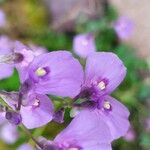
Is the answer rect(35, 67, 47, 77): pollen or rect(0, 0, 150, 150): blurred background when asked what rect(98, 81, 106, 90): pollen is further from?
rect(0, 0, 150, 150): blurred background

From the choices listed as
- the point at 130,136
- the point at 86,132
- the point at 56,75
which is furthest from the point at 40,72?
the point at 130,136

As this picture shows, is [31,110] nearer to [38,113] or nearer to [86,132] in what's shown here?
[38,113]

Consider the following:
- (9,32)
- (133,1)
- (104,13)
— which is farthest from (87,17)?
(9,32)

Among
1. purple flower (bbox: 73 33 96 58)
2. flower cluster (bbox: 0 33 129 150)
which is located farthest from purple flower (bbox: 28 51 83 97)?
purple flower (bbox: 73 33 96 58)

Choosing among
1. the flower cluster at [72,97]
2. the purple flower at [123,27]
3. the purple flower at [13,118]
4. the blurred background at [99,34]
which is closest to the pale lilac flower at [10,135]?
the blurred background at [99,34]

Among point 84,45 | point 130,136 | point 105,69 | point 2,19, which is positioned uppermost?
point 105,69

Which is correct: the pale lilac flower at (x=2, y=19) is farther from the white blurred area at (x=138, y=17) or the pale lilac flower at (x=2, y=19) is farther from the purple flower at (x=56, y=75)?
the purple flower at (x=56, y=75)
